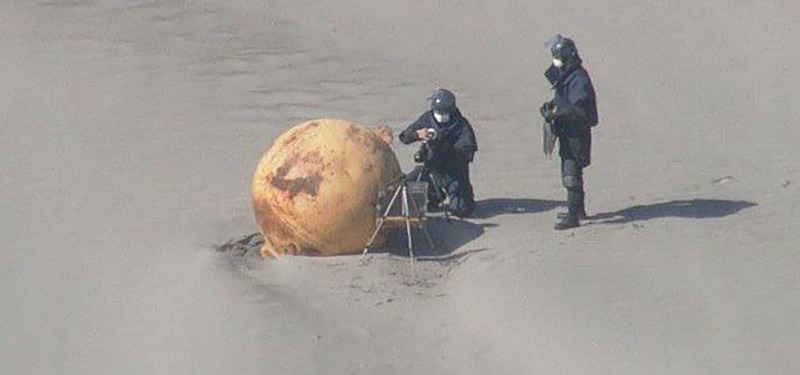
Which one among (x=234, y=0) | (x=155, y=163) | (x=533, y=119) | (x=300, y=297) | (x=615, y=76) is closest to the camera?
(x=300, y=297)

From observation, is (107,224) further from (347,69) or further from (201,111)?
(347,69)

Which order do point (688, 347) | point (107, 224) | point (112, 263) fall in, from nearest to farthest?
point (688, 347), point (112, 263), point (107, 224)

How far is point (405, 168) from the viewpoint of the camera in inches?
698

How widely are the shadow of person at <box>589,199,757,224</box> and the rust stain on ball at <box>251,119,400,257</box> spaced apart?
2321 mm

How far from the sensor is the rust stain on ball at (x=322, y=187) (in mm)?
14094

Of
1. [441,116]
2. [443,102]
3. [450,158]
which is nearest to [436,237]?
[450,158]

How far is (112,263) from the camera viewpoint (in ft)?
49.2

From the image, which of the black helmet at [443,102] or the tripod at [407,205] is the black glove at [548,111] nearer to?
the black helmet at [443,102]

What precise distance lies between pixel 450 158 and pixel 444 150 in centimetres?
10

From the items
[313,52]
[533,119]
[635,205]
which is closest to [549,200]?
[635,205]

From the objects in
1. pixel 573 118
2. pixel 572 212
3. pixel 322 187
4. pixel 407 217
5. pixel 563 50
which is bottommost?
pixel 572 212

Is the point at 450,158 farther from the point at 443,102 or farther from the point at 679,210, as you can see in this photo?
the point at 679,210

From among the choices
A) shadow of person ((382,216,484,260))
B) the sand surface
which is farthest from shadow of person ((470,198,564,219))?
shadow of person ((382,216,484,260))

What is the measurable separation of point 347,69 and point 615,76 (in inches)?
123
